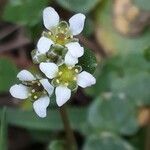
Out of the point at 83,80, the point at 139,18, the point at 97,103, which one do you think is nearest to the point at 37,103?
the point at 83,80

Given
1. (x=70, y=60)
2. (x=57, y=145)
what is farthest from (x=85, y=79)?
(x=57, y=145)

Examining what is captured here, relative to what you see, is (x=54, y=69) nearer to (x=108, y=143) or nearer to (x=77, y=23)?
(x=77, y=23)

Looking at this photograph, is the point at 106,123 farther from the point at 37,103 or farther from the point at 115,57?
the point at 37,103

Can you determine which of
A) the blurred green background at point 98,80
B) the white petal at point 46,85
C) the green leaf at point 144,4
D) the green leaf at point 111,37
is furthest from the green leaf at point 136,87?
the white petal at point 46,85

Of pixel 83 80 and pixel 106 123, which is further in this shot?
pixel 106 123

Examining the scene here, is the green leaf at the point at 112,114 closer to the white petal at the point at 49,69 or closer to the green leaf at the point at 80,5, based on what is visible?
the green leaf at the point at 80,5

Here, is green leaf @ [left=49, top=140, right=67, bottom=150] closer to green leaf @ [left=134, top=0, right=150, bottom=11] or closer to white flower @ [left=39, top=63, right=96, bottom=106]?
white flower @ [left=39, top=63, right=96, bottom=106]
